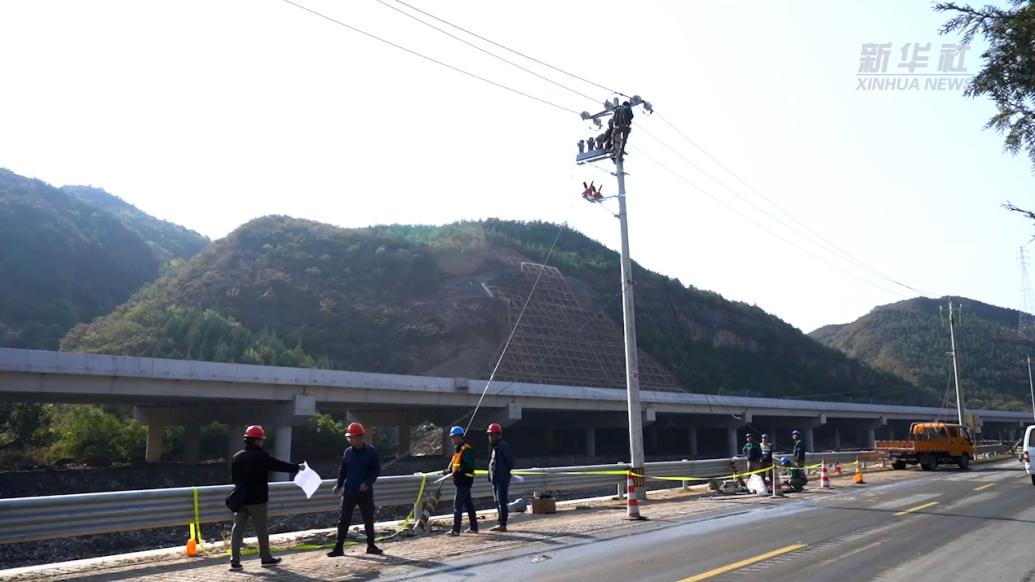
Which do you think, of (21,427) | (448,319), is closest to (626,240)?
(21,427)

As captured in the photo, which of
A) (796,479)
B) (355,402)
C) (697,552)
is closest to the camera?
(697,552)

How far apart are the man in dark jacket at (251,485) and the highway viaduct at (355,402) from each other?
24213mm

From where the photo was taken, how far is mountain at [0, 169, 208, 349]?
4355 inches

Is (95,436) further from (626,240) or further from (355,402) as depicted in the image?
(626,240)

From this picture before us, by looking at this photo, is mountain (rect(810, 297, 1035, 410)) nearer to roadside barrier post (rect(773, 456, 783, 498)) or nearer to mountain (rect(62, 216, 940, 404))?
mountain (rect(62, 216, 940, 404))

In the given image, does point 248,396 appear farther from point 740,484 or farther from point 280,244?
A: point 280,244

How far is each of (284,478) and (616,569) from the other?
27.9 meters

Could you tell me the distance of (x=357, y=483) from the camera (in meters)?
11.0

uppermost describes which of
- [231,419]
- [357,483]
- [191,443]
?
[231,419]

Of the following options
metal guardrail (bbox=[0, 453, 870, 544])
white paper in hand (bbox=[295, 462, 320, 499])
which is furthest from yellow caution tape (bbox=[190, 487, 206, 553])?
white paper in hand (bbox=[295, 462, 320, 499])

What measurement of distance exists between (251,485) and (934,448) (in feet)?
112

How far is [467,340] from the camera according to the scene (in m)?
87.1

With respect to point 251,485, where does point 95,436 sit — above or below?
below

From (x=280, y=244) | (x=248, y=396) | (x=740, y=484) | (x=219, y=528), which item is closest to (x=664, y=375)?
(x=280, y=244)
